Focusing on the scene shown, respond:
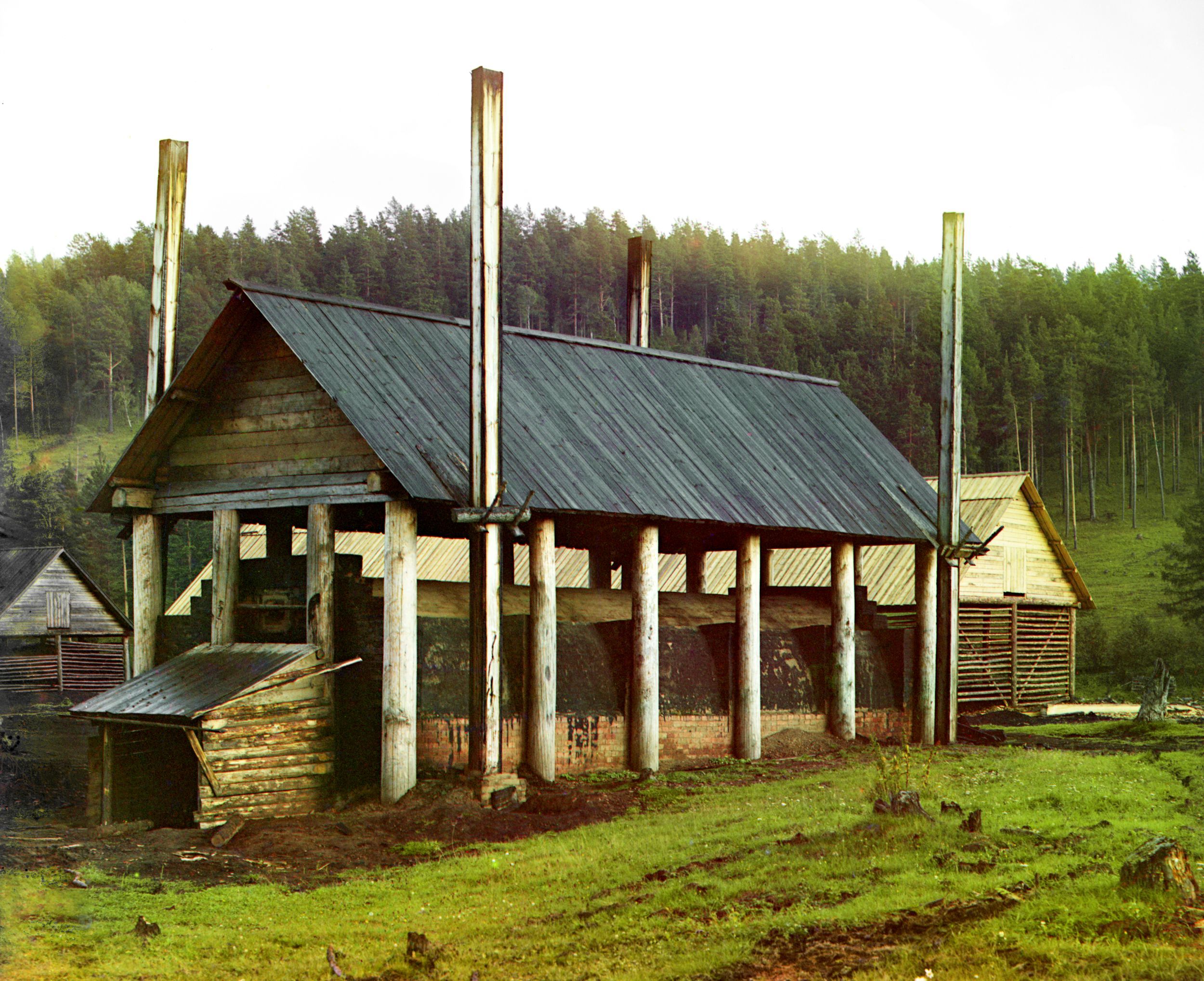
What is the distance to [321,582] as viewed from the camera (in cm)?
1889

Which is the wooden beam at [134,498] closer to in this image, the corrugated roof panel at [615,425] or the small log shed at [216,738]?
the small log shed at [216,738]

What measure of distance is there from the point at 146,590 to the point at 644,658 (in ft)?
26.5

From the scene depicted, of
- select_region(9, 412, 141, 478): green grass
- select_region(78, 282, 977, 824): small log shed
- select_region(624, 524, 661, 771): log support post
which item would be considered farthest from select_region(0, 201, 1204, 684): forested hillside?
select_region(624, 524, 661, 771): log support post

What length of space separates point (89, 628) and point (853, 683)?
1255 inches

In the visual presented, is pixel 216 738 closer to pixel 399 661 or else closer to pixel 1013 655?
pixel 399 661

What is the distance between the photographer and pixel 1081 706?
40.7m

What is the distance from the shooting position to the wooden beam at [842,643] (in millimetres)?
24750

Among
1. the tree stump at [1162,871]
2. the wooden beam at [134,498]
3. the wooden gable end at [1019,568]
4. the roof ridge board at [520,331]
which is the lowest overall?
the tree stump at [1162,871]

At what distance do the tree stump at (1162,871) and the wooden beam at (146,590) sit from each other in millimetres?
15793

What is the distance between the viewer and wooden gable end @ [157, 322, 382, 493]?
62.6 feet

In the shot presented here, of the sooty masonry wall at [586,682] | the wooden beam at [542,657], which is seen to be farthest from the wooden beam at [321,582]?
the wooden beam at [542,657]

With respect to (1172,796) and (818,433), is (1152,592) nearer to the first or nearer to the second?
(818,433)

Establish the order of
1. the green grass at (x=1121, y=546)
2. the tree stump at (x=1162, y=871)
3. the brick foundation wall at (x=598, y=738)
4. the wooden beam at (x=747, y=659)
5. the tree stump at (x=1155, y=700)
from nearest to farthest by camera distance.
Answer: the tree stump at (x=1162, y=871) < the brick foundation wall at (x=598, y=738) < the wooden beam at (x=747, y=659) < the tree stump at (x=1155, y=700) < the green grass at (x=1121, y=546)

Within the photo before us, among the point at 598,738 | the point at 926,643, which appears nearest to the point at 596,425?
the point at 598,738
